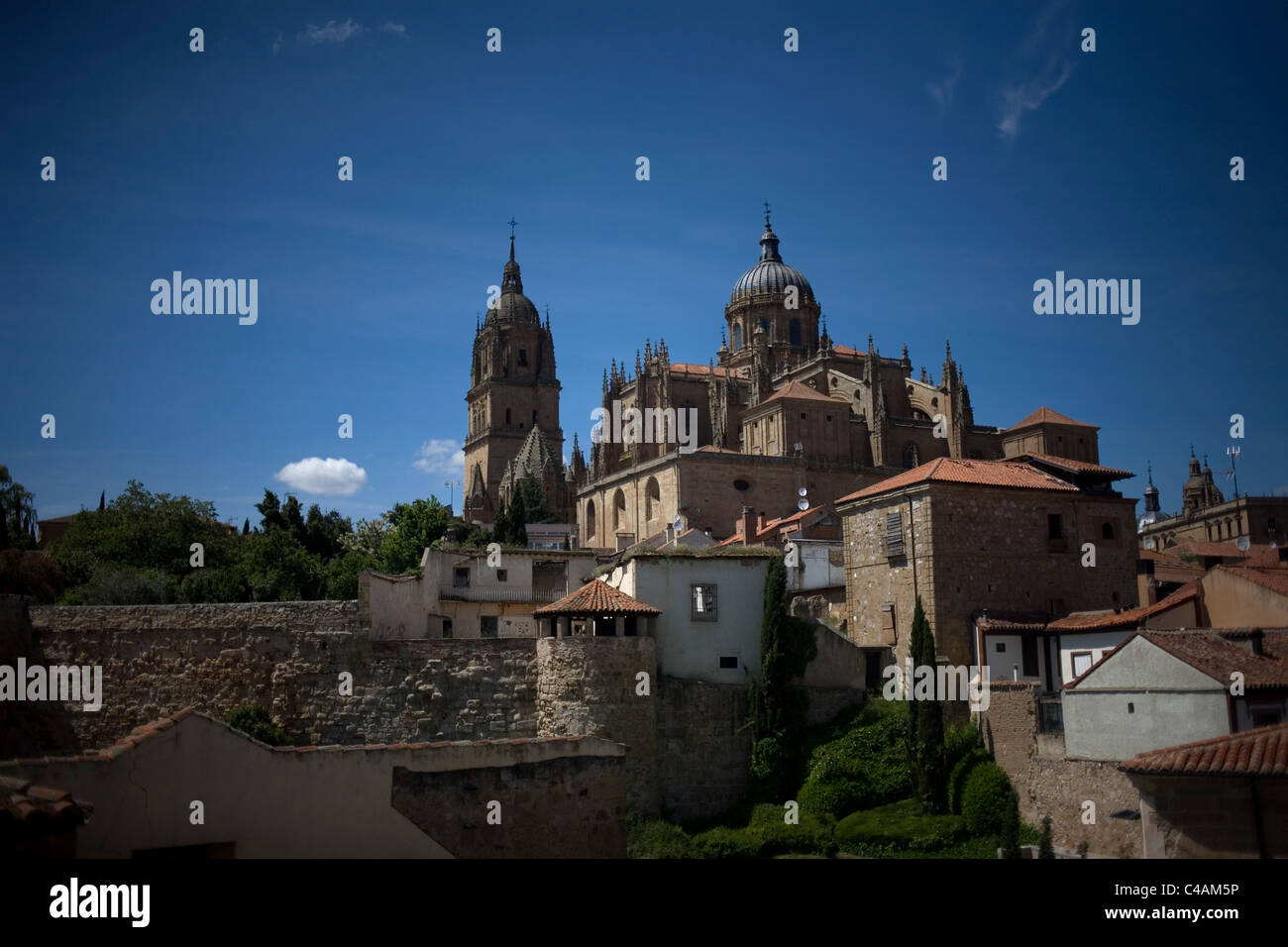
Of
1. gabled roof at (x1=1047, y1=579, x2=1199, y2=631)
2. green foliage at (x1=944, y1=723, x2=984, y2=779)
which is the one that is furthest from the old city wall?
gabled roof at (x1=1047, y1=579, x2=1199, y2=631)

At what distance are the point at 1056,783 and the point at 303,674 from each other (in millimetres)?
17882

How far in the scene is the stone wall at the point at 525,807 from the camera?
13727 millimetres

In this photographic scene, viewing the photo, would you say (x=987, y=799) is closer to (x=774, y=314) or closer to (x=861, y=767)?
(x=861, y=767)

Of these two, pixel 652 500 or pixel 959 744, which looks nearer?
pixel 959 744

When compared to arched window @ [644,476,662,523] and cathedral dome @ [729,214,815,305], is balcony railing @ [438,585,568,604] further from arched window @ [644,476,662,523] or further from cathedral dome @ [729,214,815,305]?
cathedral dome @ [729,214,815,305]

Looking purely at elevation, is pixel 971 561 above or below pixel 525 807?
above

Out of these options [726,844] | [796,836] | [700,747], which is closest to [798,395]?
[700,747]

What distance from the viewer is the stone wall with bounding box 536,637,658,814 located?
27.0m

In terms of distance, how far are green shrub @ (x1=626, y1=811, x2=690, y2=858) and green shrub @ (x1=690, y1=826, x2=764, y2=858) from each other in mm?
279

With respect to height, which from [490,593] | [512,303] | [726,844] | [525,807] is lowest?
[726,844]

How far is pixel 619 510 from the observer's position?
2506 inches
